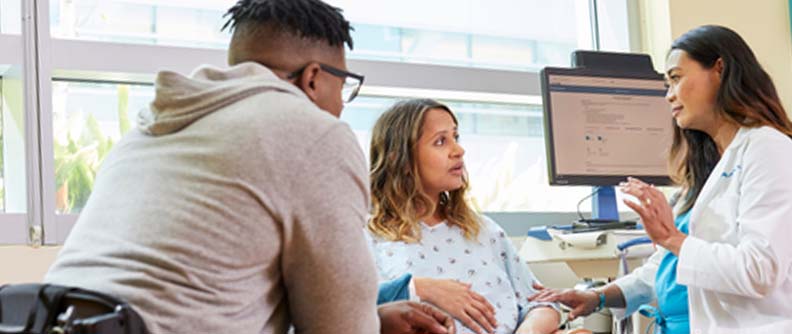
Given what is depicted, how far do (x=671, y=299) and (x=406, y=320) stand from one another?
1.07 m

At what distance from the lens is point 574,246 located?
3.01 m

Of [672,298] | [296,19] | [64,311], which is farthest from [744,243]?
[64,311]

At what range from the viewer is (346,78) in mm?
1581

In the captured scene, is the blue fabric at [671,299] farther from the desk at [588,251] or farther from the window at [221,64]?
the window at [221,64]

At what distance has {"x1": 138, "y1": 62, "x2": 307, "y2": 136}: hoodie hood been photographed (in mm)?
1346

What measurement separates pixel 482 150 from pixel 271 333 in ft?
7.43

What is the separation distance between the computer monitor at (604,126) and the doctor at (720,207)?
2.15 ft

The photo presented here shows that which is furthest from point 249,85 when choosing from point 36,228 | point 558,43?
point 558,43

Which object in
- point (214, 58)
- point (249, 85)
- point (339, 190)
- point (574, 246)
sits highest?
point (214, 58)

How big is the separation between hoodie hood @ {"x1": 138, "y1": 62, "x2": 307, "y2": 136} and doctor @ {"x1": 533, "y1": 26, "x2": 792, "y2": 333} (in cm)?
112

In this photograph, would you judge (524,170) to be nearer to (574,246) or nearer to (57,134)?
(574,246)

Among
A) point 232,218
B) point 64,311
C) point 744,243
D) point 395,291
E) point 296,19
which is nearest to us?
point 64,311

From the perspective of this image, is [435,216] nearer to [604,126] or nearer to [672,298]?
[672,298]

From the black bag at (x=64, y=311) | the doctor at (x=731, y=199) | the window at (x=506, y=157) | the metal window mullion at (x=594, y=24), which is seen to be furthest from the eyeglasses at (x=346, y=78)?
the metal window mullion at (x=594, y=24)
